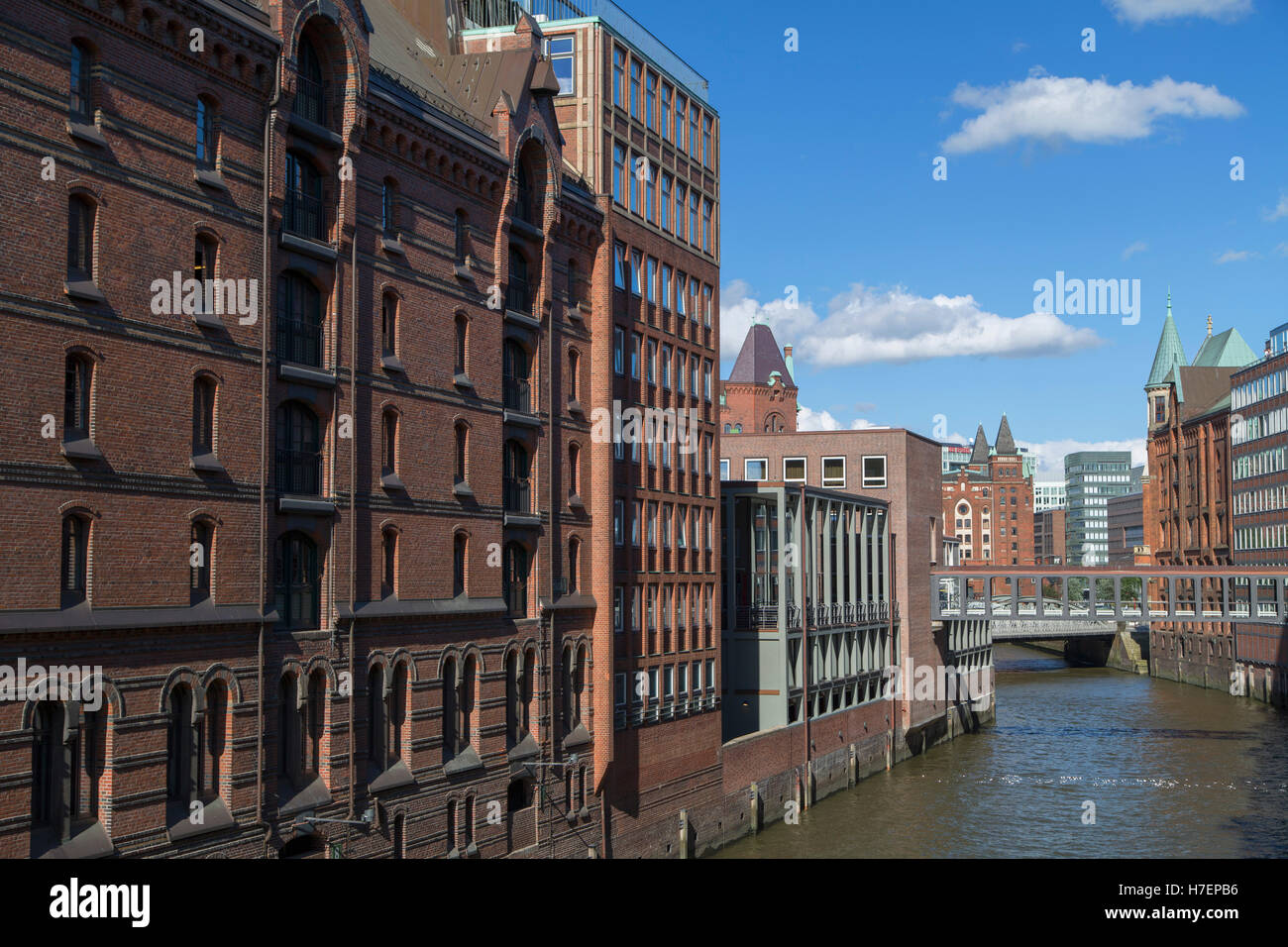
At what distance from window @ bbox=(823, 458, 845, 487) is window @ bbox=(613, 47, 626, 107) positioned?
117ft

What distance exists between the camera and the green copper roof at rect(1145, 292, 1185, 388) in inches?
6545

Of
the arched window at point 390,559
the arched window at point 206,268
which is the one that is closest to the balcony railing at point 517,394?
the arched window at point 390,559

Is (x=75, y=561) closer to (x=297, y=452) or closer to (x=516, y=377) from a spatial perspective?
(x=297, y=452)

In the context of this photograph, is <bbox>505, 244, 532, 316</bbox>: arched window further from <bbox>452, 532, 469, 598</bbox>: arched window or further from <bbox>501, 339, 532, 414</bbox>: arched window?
<bbox>452, 532, 469, 598</bbox>: arched window

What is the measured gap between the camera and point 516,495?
3828cm

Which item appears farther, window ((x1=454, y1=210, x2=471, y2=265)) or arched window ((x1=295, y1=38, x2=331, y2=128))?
window ((x1=454, y1=210, x2=471, y2=265))

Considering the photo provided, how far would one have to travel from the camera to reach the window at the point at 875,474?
75.2 m

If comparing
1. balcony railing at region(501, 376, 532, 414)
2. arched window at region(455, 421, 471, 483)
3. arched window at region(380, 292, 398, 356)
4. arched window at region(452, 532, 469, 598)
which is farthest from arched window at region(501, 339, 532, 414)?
arched window at region(380, 292, 398, 356)

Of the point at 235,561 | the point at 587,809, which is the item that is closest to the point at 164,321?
the point at 235,561

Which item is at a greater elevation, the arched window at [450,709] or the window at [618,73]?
the window at [618,73]

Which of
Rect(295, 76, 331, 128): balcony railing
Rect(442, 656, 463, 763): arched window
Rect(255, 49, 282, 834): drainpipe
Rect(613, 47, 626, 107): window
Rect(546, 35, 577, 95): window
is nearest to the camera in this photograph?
Rect(255, 49, 282, 834): drainpipe

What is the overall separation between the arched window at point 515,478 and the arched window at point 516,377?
1110mm

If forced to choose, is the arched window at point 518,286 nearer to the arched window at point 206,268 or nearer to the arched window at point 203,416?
the arched window at point 206,268
